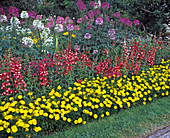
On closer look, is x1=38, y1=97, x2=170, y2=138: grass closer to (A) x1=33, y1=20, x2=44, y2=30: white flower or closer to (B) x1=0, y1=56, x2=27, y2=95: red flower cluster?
(B) x1=0, y1=56, x2=27, y2=95: red flower cluster

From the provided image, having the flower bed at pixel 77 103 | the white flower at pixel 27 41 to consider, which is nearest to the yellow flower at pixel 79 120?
the flower bed at pixel 77 103

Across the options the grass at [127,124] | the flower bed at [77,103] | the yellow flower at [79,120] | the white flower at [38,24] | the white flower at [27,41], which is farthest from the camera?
the white flower at [38,24]

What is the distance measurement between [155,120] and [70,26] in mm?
3057

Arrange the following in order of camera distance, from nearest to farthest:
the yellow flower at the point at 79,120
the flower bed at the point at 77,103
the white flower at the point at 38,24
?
the flower bed at the point at 77,103 < the yellow flower at the point at 79,120 < the white flower at the point at 38,24

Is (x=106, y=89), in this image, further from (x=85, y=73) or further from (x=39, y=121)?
(x=39, y=121)

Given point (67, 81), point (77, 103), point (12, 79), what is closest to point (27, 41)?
point (12, 79)

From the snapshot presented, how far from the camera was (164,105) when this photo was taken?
13.5ft

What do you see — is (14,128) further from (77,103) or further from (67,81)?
(67,81)

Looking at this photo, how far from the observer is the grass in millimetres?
3082

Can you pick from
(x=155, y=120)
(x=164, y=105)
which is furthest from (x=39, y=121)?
(x=164, y=105)

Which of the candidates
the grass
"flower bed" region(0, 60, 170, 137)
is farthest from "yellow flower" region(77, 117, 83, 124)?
the grass

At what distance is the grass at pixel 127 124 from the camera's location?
3082 mm

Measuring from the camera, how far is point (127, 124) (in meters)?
3.35

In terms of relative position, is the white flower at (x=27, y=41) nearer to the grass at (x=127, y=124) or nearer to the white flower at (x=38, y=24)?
the white flower at (x=38, y=24)
